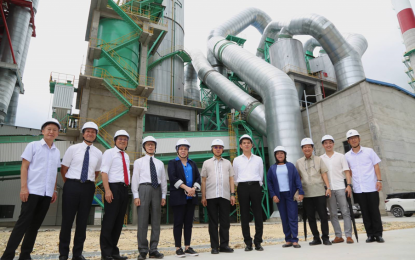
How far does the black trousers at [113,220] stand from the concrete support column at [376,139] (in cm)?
1581

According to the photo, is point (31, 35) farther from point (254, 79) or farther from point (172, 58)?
point (254, 79)

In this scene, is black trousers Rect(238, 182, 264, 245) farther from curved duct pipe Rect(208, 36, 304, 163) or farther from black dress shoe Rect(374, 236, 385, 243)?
curved duct pipe Rect(208, 36, 304, 163)

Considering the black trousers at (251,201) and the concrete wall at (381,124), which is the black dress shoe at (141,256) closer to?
the black trousers at (251,201)

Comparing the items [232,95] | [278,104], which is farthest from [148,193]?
[232,95]

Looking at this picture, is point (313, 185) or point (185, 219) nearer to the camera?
point (185, 219)

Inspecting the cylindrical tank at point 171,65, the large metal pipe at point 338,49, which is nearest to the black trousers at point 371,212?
the large metal pipe at point 338,49

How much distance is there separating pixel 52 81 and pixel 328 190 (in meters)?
19.5

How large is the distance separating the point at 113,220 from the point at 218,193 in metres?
1.75

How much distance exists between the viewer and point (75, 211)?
393 cm

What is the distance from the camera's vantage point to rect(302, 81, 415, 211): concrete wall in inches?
629

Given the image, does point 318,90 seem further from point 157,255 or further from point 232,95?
point 157,255

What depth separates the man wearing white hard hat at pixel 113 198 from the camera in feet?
13.0

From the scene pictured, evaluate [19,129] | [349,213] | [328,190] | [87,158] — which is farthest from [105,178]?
[19,129]

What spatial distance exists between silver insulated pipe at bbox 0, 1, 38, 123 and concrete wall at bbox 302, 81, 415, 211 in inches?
1102
